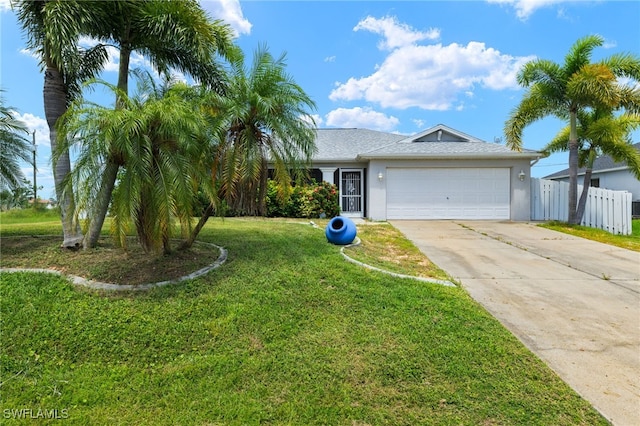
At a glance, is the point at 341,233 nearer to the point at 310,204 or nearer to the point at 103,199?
the point at 103,199

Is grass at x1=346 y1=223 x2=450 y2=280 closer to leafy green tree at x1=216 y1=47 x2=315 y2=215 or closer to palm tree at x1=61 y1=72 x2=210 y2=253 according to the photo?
leafy green tree at x1=216 y1=47 x2=315 y2=215

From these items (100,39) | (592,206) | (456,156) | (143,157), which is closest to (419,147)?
(456,156)

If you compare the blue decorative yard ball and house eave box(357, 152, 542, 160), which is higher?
house eave box(357, 152, 542, 160)

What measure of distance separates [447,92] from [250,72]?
14986mm

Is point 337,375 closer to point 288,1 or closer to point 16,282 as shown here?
point 16,282

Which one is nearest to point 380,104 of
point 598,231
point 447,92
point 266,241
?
point 447,92

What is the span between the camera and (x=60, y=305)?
3994mm

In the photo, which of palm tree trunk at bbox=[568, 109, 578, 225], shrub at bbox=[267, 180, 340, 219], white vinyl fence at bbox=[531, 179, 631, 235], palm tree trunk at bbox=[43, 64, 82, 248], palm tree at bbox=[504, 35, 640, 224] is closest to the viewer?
palm tree trunk at bbox=[43, 64, 82, 248]

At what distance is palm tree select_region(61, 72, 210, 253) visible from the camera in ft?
14.1

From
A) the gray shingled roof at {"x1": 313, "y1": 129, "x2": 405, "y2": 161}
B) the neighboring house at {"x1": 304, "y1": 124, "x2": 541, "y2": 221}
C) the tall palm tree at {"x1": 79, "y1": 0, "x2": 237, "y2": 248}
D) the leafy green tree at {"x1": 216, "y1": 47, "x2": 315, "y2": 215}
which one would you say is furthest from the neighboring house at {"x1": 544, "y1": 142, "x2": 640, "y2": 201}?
the tall palm tree at {"x1": 79, "y1": 0, "x2": 237, "y2": 248}

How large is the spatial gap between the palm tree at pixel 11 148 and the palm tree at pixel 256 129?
432cm

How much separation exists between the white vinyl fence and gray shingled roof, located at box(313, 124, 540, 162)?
1667 mm

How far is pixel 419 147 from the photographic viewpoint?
15086mm

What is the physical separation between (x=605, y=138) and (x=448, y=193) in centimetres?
555
